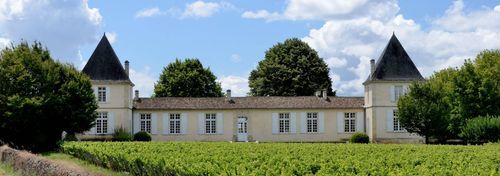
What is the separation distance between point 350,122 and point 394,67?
453cm

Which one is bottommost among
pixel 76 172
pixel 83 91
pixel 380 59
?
pixel 76 172

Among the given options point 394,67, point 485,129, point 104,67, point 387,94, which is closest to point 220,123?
point 104,67

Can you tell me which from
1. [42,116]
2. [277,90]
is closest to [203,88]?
[277,90]

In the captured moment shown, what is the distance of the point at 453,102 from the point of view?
122 ft

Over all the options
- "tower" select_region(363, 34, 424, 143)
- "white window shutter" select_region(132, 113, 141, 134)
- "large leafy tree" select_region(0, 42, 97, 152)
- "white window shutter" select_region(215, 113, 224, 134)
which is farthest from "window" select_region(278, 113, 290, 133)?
"large leafy tree" select_region(0, 42, 97, 152)

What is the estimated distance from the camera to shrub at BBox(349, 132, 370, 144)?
133 feet

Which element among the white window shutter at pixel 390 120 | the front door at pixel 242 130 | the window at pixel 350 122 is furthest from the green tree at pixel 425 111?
the front door at pixel 242 130

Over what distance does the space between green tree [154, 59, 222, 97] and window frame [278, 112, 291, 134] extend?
12.4 metres

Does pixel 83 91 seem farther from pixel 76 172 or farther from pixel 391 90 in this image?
pixel 391 90

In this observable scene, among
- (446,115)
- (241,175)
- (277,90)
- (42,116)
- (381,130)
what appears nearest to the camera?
(241,175)

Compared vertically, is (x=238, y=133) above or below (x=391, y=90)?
below

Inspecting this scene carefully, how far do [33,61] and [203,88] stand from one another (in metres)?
26.2

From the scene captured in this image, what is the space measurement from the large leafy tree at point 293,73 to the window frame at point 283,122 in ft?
28.6

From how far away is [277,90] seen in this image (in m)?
52.8
